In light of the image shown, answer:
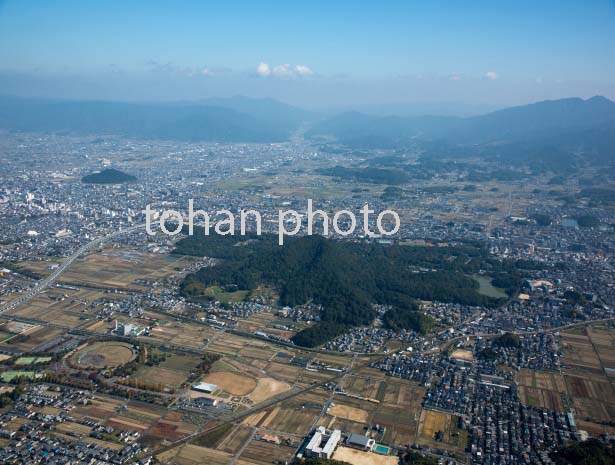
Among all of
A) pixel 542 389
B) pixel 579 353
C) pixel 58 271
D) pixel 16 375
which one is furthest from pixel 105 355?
pixel 579 353

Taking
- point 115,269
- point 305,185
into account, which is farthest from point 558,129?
point 115,269

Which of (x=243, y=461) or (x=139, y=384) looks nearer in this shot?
(x=243, y=461)

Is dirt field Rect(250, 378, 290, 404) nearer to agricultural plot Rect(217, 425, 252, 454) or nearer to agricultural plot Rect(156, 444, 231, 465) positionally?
agricultural plot Rect(217, 425, 252, 454)

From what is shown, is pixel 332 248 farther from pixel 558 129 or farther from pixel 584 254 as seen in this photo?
pixel 558 129

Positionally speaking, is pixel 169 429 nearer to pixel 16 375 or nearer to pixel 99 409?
pixel 99 409

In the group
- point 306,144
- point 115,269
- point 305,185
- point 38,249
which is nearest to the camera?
point 115,269

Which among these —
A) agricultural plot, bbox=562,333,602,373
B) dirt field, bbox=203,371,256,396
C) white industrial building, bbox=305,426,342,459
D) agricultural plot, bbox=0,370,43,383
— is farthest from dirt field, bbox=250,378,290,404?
agricultural plot, bbox=562,333,602,373
